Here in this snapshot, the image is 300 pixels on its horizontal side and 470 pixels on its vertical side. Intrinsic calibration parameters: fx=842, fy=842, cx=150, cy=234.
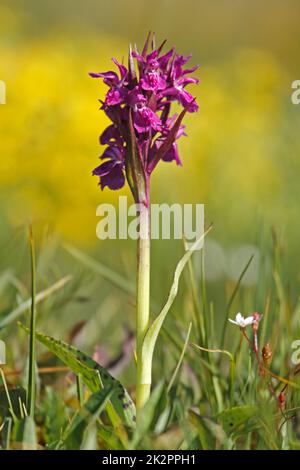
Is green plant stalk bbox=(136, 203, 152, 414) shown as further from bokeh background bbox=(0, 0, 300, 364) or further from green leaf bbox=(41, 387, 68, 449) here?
bokeh background bbox=(0, 0, 300, 364)

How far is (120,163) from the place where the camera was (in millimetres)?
1207

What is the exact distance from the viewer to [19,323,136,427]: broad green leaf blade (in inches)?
45.4

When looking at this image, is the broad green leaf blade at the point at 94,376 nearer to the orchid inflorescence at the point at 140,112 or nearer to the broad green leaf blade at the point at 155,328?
the broad green leaf blade at the point at 155,328

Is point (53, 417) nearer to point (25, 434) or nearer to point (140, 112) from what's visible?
point (25, 434)

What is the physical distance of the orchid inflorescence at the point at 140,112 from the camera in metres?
1.14

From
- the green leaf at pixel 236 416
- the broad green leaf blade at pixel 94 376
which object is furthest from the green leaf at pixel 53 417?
the green leaf at pixel 236 416

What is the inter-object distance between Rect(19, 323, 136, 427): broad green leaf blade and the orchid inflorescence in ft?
0.75

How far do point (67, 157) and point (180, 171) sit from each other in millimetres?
464

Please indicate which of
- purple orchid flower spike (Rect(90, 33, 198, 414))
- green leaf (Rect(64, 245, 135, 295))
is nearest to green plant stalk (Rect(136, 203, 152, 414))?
purple orchid flower spike (Rect(90, 33, 198, 414))

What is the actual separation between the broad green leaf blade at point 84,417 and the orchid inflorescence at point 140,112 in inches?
10.7

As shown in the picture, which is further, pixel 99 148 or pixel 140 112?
pixel 99 148

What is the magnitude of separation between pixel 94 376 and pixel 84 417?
3.0 inches

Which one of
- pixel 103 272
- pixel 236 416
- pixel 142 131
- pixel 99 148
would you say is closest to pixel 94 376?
pixel 236 416

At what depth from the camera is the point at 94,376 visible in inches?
45.3
